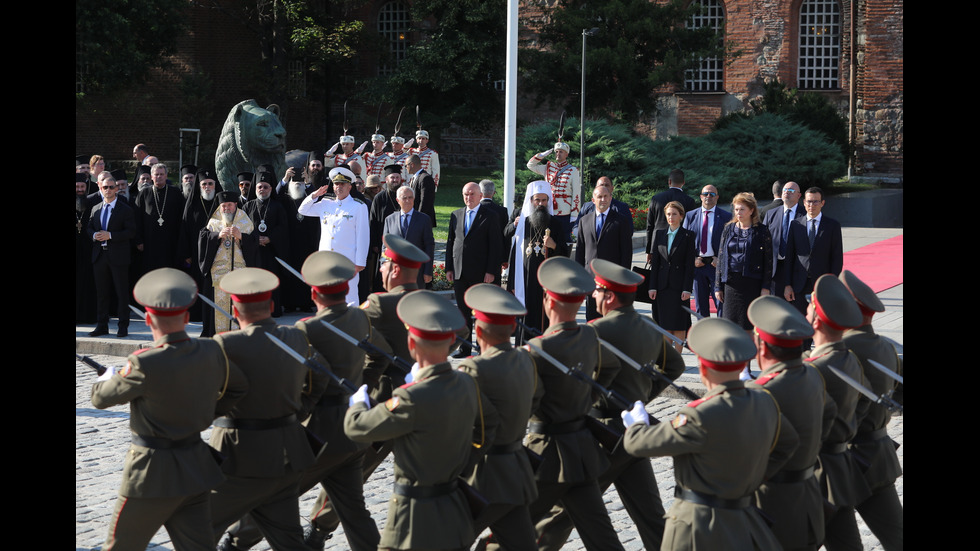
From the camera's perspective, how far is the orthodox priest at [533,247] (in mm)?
12703

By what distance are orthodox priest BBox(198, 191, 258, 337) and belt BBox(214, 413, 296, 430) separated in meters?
6.75

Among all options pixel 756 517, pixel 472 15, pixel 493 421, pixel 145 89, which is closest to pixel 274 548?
pixel 493 421

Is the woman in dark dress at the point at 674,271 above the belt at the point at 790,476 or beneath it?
above

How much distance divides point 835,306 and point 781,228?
6723mm

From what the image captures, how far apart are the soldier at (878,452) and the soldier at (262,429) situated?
3025 mm

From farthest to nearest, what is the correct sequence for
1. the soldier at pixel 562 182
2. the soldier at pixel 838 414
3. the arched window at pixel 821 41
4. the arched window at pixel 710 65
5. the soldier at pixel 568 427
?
the arched window at pixel 710 65
the arched window at pixel 821 41
the soldier at pixel 562 182
the soldier at pixel 568 427
the soldier at pixel 838 414

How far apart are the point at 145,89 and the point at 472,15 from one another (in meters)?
11.3

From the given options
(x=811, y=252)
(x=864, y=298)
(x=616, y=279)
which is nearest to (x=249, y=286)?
(x=616, y=279)

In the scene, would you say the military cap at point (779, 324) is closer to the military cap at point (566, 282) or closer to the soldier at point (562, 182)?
the military cap at point (566, 282)

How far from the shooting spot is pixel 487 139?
130 feet

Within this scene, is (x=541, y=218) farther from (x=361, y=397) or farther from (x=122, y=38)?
(x=122, y=38)

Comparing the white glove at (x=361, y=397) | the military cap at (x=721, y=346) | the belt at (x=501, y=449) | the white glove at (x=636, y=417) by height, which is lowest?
the belt at (x=501, y=449)

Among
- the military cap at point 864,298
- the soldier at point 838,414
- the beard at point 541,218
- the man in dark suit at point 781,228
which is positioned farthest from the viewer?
the beard at point 541,218

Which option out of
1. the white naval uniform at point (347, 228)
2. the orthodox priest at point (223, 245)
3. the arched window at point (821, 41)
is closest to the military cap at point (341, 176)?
the white naval uniform at point (347, 228)
